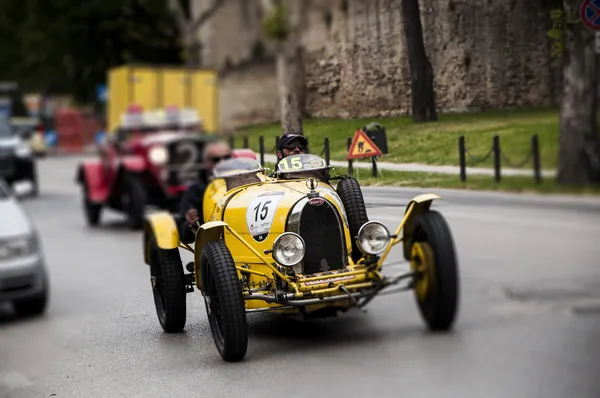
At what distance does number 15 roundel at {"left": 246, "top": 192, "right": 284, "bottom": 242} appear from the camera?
15.5 ft

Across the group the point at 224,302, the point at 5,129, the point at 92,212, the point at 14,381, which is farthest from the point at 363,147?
the point at 5,129

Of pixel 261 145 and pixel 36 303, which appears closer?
pixel 261 145

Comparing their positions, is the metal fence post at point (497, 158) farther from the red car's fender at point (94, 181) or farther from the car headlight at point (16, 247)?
the red car's fender at point (94, 181)

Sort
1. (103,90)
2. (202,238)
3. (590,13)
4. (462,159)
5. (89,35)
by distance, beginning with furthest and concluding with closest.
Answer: (103,90) < (89,35) < (202,238) < (462,159) < (590,13)

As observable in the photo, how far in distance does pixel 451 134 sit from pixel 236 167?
1.41 meters

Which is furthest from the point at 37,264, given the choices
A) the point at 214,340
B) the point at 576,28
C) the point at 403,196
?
the point at 576,28

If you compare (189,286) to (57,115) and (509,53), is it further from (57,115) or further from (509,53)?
(57,115)

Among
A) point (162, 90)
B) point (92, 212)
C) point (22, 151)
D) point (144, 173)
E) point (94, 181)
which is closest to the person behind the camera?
point (144, 173)

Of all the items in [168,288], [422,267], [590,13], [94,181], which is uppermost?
[590,13]

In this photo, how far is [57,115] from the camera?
171 feet

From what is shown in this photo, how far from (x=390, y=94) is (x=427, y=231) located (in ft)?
1.40

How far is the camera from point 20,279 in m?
10.2

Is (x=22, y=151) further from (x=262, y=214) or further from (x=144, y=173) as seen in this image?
(x=262, y=214)

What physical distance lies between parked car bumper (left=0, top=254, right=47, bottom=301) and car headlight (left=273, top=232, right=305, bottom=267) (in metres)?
6.24
